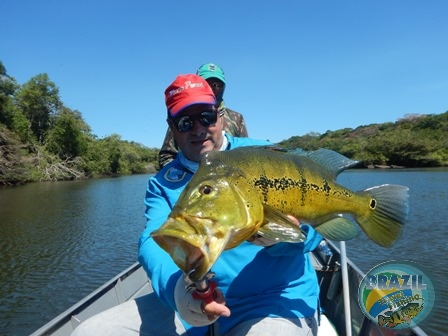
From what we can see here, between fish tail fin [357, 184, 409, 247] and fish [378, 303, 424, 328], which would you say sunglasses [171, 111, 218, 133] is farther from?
fish [378, 303, 424, 328]

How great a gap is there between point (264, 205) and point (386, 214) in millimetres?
959

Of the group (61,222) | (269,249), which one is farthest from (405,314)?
(61,222)

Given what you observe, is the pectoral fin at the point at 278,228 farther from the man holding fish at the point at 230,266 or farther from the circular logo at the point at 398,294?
the circular logo at the point at 398,294

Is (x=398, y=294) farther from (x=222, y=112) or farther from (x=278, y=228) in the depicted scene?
(x=222, y=112)

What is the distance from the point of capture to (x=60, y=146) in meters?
59.7

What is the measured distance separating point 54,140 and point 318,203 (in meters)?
63.7

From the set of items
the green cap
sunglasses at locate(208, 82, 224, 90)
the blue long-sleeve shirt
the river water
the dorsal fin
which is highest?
the green cap

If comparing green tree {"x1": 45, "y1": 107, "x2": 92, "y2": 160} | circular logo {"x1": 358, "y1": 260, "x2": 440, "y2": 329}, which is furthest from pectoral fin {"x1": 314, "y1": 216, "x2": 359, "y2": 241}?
green tree {"x1": 45, "y1": 107, "x2": 92, "y2": 160}

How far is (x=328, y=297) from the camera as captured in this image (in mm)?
4543

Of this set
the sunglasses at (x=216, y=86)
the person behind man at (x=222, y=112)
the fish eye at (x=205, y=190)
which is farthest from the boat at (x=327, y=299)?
the sunglasses at (x=216, y=86)

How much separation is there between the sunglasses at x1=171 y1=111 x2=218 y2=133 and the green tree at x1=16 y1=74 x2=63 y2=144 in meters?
63.0

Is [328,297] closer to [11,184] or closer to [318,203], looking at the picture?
[318,203]

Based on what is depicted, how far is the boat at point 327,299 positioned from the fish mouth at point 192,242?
1.72 metres

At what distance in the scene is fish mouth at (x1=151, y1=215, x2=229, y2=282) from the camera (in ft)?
4.80
